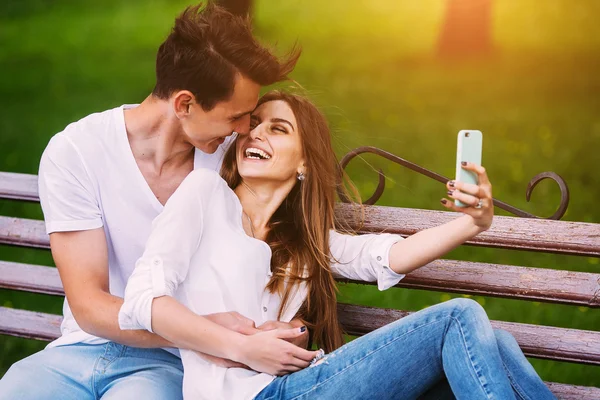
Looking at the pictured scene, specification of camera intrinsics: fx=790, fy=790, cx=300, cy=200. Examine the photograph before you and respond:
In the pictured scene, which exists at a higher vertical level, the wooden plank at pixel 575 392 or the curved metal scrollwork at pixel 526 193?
the curved metal scrollwork at pixel 526 193

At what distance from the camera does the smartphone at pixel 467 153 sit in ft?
6.33

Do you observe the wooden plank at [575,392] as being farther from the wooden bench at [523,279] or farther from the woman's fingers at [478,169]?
the woman's fingers at [478,169]

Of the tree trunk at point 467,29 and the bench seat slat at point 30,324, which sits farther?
the tree trunk at point 467,29

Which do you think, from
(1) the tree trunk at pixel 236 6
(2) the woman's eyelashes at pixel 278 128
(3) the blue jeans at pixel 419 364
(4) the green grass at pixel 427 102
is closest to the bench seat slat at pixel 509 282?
(3) the blue jeans at pixel 419 364

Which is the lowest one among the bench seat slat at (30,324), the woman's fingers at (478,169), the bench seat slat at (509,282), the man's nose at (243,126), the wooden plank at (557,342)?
the bench seat slat at (30,324)

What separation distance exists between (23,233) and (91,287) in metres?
0.79

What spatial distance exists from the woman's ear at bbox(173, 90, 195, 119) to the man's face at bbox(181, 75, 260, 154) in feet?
0.03

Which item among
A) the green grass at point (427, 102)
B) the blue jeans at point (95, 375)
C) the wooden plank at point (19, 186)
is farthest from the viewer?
the green grass at point (427, 102)

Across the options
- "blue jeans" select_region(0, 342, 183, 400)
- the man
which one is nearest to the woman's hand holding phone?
the man

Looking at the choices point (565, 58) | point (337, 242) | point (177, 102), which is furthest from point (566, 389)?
point (565, 58)

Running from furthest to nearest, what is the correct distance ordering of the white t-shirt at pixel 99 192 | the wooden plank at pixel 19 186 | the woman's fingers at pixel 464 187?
the wooden plank at pixel 19 186
the white t-shirt at pixel 99 192
the woman's fingers at pixel 464 187

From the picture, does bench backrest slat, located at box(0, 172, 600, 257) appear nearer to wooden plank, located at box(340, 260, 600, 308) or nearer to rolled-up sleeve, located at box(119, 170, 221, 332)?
wooden plank, located at box(340, 260, 600, 308)

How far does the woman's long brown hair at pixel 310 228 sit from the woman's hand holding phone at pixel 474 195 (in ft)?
1.66

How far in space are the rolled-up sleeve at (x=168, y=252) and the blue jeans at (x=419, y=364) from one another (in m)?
0.36
